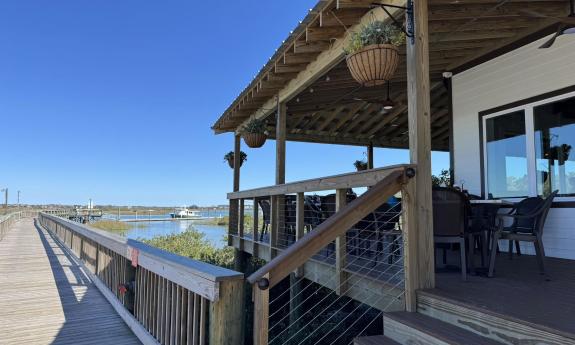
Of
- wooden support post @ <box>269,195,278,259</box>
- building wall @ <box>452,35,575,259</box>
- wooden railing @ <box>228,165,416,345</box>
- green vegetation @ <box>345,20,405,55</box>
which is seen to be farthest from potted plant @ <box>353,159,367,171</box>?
green vegetation @ <box>345,20,405,55</box>

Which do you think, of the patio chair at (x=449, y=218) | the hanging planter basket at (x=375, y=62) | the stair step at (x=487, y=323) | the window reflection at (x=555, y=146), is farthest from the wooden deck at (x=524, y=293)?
the hanging planter basket at (x=375, y=62)

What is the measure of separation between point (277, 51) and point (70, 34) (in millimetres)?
20484

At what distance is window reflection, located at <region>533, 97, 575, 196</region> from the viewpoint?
415cm

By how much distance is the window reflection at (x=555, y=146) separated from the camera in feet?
13.6

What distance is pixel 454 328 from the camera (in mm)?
2084

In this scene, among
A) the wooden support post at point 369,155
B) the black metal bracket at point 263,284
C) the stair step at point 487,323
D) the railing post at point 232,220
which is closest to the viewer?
the black metal bracket at point 263,284

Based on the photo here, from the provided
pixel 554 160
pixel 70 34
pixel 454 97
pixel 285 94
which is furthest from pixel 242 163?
pixel 70 34

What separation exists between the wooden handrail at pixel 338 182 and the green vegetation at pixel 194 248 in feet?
22.6

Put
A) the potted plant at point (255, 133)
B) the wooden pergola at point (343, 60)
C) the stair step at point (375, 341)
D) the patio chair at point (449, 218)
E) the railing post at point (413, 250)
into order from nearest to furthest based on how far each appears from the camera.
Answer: the stair step at point (375, 341) < the railing post at point (413, 250) < the patio chair at point (449, 218) < the wooden pergola at point (343, 60) < the potted plant at point (255, 133)

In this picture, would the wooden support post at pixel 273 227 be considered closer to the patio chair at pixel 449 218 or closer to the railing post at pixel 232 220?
the patio chair at pixel 449 218

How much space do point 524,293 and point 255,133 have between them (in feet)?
17.2

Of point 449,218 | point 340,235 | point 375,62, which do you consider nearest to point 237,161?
point 375,62

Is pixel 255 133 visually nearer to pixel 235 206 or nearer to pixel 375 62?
pixel 235 206

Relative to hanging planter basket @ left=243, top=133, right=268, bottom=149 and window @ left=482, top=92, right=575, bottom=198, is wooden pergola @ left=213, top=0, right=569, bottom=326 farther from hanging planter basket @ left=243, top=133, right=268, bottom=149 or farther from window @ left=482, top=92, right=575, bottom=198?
window @ left=482, top=92, right=575, bottom=198
